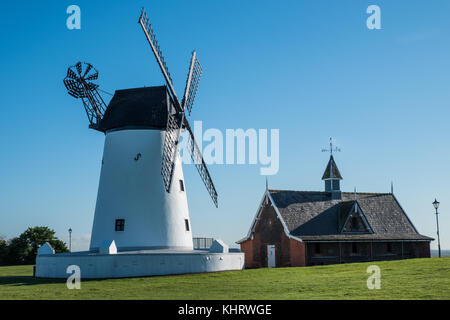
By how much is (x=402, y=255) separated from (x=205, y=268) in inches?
788

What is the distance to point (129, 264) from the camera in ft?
103

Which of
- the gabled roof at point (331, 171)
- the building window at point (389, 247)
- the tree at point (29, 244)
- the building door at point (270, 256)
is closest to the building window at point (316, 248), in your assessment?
the building door at point (270, 256)

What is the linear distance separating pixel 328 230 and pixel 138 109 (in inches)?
734

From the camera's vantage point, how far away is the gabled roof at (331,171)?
158 feet

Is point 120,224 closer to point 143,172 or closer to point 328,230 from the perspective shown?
point 143,172

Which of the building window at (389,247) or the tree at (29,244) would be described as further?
the tree at (29,244)

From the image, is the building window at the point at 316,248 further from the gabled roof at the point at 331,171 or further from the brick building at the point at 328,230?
the gabled roof at the point at 331,171

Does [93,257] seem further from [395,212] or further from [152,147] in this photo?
[395,212]

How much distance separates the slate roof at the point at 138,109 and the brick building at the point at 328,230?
13.8 m

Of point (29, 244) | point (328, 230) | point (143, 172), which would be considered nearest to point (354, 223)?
point (328, 230)

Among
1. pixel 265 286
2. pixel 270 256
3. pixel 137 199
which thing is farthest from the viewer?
pixel 270 256

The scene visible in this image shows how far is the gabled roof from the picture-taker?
48.2 m

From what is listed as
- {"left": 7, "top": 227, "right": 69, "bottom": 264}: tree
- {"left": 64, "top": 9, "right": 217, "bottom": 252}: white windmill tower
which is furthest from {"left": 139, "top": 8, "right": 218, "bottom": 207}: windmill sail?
{"left": 7, "top": 227, "right": 69, "bottom": 264}: tree

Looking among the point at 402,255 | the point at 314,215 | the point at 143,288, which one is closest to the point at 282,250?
the point at 314,215
